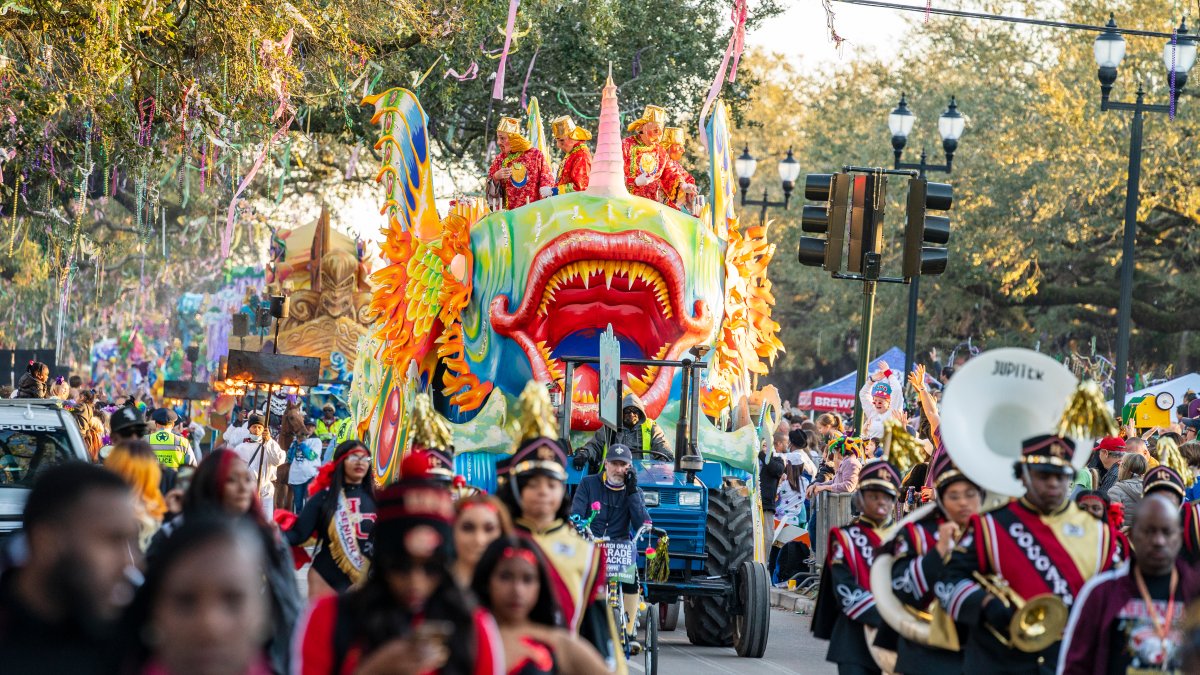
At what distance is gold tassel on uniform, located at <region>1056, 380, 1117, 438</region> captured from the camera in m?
7.65

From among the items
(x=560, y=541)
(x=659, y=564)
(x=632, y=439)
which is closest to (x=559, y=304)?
(x=632, y=439)

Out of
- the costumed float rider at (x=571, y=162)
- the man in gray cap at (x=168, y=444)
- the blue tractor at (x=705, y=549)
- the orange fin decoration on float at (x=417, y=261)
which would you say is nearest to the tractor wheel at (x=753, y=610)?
the blue tractor at (x=705, y=549)

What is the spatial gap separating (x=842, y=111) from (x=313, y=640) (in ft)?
151

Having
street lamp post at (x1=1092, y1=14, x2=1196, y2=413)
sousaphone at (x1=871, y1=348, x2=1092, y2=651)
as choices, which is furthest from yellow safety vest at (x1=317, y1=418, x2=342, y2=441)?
sousaphone at (x1=871, y1=348, x2=1092, y2=651)

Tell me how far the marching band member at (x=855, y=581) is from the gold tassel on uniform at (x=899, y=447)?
1.17ft

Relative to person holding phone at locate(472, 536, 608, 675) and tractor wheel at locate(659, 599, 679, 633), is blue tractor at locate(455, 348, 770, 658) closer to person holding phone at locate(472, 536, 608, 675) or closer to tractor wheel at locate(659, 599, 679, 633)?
tractor wheel at locate(659, 599, 679, 633)

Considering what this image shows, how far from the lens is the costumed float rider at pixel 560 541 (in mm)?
7094

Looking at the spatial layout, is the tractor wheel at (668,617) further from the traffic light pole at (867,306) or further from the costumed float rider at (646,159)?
the costumed float rider at (646,159)

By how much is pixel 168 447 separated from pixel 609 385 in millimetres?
3794

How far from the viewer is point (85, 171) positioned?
17344 mm

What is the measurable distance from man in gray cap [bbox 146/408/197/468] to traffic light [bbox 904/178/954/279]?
552 cm

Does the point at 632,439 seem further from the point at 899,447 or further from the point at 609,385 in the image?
the point at 899,447

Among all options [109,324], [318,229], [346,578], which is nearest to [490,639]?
[346,578]

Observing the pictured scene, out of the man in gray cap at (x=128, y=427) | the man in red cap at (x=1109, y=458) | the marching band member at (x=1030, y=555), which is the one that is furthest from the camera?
the man in red cap at (x=1109, y=458)
